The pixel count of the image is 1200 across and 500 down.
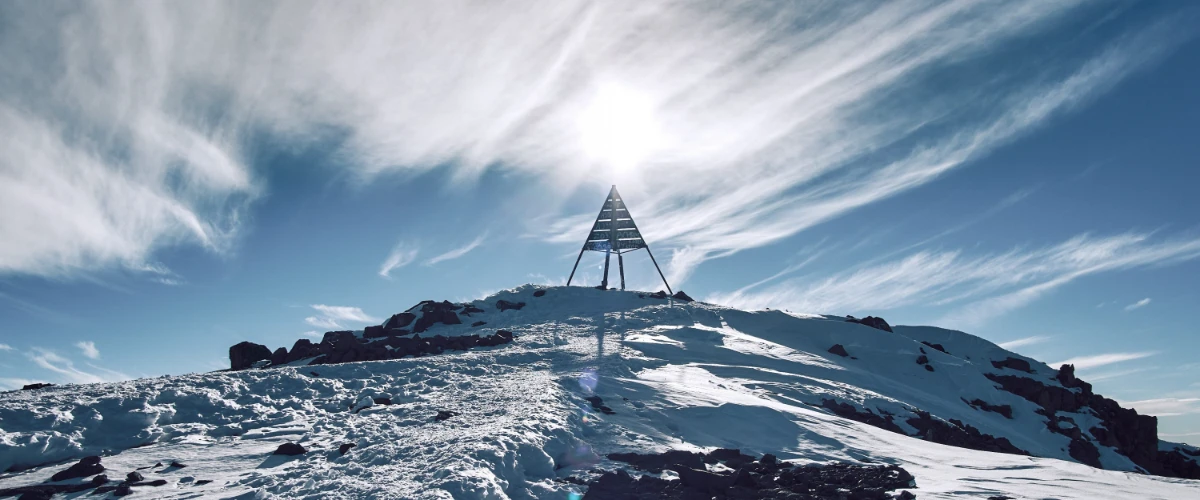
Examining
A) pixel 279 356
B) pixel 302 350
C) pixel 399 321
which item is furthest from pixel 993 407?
pixel 279 356

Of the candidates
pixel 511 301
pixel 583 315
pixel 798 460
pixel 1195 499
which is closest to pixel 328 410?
pixel 798 460

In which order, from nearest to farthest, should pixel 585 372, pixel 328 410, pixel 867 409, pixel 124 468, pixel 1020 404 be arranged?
1. pixel 124 468
2. pixel 328 410
3. pixel 585 372
4. pixel 867 409
5. pixel 1020 404

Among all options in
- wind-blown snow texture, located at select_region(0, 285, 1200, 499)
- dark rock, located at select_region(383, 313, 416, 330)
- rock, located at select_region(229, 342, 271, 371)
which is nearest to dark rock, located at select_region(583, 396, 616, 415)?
wind-blown snow texture, located at select_region(0, 285, 1200, 499)

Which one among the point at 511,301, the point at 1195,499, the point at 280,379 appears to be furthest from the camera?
the point at 511,301

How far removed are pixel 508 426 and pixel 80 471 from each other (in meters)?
8.70

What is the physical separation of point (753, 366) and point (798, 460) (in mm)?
16547

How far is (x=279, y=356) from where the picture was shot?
32844mm

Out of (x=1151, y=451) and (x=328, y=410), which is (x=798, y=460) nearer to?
(x=328, y=410)

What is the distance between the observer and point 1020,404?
39.3 meters

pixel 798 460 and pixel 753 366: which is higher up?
pixel 753 366

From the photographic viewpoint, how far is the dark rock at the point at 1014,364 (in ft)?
161

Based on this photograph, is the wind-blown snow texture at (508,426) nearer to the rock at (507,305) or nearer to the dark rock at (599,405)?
the dark rock at (599,405)

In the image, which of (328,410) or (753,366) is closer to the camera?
(328,410)

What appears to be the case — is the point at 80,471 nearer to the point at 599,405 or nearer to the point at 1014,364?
the point at 599,405
